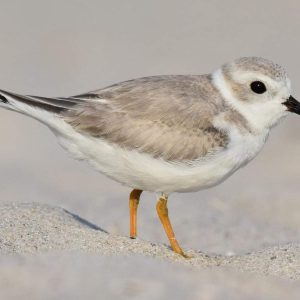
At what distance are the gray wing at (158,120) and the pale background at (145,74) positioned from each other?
1.83 m

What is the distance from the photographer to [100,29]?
1358cm

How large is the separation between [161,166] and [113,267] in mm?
875

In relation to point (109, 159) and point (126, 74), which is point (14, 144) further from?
point (109, 159)

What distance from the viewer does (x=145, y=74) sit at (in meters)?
12.2

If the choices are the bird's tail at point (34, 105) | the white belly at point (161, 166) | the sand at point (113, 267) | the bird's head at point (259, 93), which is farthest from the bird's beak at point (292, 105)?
the bird's tail at point (34, 105)

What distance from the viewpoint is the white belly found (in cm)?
586

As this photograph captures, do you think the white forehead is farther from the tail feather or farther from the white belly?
the tail feather

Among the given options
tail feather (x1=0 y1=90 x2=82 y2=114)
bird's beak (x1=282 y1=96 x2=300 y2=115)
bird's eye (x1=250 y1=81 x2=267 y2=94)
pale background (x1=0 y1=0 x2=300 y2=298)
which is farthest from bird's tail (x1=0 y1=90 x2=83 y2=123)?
pale background (x1=0 y1=0 x2=300 y2=298)

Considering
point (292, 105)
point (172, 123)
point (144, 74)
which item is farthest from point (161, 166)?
point (144, 74)

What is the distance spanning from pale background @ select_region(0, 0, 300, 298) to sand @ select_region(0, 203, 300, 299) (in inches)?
57.0

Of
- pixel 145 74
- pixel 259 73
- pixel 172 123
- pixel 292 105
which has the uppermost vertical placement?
pixel 259 73

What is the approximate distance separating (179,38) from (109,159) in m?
7.77

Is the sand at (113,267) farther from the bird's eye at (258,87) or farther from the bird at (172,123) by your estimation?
the bird's eye at (258,87)

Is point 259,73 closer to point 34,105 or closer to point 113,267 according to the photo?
point 34,105
